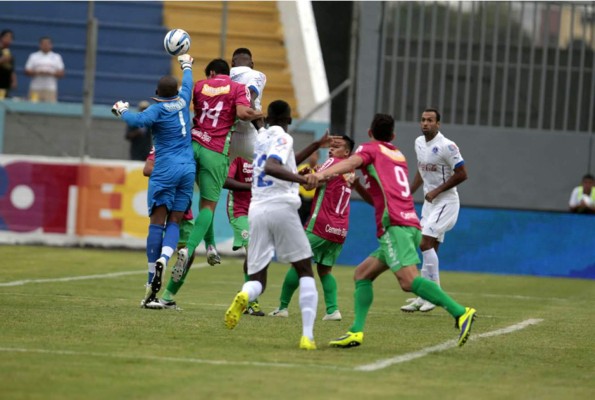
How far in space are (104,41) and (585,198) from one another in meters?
11.4

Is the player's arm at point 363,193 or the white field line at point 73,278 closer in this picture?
the player's arm at point 363,193

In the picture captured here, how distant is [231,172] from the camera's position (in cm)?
1344

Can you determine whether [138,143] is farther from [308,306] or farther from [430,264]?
[308,306]

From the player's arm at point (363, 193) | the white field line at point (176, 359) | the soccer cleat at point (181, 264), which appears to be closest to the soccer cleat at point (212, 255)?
the soccer cleat at point (181, 264)

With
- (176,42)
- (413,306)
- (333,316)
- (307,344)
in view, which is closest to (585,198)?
(413,306)

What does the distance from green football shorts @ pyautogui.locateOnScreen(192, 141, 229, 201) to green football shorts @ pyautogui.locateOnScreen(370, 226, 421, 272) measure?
10.6 ft

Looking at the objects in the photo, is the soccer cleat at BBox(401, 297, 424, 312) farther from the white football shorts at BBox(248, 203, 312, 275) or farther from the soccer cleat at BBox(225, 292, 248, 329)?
the soccer cleat at BBox(225, 292, 248, 329)

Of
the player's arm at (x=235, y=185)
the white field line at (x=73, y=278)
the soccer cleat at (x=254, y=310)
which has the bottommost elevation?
the white field line at (x=73, y=278)

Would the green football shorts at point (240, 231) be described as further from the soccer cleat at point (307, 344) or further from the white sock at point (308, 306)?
the soccer cleat at point (307, 344)

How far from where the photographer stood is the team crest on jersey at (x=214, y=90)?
1236 centimetres

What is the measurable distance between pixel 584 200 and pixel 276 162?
14.9 metres

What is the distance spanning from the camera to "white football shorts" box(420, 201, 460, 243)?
14.5 metres

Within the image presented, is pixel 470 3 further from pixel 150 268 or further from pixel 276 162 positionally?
pixel 276 162

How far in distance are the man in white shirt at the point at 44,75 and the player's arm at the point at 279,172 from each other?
16550 millimetres
